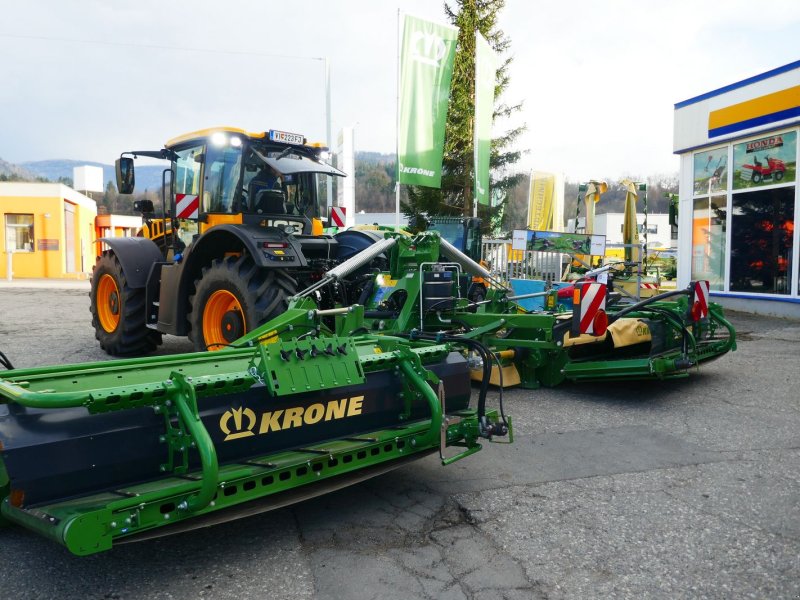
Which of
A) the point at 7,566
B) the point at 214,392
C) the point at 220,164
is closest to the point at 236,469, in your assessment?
the point at 214,392

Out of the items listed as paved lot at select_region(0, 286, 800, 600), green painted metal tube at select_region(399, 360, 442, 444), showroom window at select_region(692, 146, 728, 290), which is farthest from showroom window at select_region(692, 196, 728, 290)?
green painted metal tube at select_region(399, 360, 442, 444)

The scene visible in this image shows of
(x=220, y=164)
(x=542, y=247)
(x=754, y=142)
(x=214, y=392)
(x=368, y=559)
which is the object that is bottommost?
(x=368, y=559)

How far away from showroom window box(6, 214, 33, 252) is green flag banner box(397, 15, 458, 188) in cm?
2495

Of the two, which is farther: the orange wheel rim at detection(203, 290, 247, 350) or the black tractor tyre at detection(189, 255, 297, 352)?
the orange wheel rim at detection(203, 290, 247, 350)

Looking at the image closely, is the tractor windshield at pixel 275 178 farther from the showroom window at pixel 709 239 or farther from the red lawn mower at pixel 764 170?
the showroom window at pixel 709 239

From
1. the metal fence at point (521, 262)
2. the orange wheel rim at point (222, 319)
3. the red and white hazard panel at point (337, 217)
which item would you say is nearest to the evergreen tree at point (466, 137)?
the metal fence at point (521, 262)

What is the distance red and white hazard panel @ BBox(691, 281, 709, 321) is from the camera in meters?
6.48

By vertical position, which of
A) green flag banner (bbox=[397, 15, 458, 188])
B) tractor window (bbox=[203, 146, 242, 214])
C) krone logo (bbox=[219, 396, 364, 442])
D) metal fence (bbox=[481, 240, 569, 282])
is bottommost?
krone logo (bbox=[219, 396, 364, 442])

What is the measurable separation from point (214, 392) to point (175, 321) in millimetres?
4228

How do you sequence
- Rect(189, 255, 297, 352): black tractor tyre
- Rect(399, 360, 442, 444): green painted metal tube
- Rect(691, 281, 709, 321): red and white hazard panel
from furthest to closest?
Rect(691, 281, 709, 321): red and white hazard panel → Rect(189, 255, 297, 352): black tractor tyre → Rect(399, 360, 442, 444): green painted metal tube

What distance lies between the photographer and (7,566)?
9.39 feet

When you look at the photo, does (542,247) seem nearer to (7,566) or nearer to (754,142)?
(754,142)

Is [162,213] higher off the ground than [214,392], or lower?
higher

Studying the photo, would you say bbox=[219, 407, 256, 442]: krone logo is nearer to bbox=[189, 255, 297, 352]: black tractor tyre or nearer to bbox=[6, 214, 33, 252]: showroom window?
bbox=[189, 255, 297, 352]: black tractor tyre
